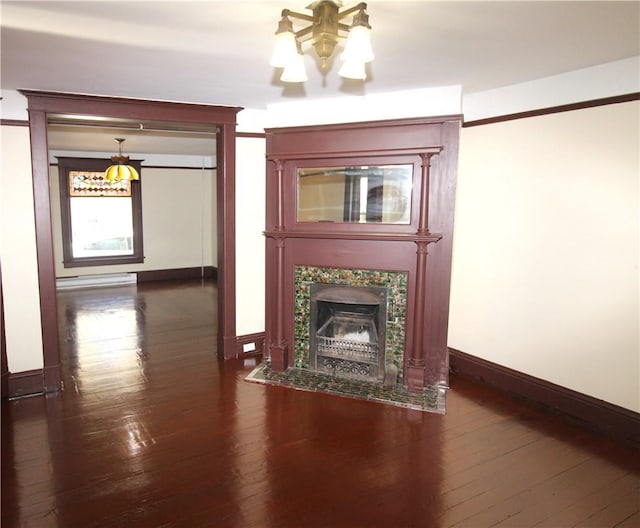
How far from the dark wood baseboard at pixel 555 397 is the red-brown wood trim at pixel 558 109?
199 cm

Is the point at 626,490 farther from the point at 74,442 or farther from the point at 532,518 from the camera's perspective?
the point at 74,442

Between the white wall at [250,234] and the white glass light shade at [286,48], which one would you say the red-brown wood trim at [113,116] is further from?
the white glass light shade at [286,48]

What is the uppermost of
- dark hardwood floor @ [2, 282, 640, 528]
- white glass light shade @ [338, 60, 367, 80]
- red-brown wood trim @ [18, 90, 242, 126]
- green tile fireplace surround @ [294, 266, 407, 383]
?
red-brown wood trim @ [18, 90, 242, 126]

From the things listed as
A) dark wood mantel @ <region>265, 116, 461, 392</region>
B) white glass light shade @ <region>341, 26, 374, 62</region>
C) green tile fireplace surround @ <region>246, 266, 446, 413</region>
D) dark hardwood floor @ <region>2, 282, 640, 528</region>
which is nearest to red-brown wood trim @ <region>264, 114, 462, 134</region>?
dark wood mantel @ <region>265, 116, 461, 392</region>

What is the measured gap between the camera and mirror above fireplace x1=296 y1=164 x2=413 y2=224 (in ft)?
11.7

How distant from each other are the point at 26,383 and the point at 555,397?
13.6 ft

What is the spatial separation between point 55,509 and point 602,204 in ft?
12.1

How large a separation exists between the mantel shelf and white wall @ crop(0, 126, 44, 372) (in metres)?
1.90

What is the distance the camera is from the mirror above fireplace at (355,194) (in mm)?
3572

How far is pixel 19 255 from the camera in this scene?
3.35 m

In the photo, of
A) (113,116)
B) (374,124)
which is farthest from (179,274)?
(374,124)

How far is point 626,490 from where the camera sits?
7.76 feet

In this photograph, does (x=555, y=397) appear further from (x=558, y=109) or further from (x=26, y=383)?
(x=26, y=383)

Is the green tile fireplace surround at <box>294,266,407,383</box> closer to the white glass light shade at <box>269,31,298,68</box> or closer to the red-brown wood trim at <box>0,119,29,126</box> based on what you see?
the white glass light shade at <box>269,31,298,68</box>
